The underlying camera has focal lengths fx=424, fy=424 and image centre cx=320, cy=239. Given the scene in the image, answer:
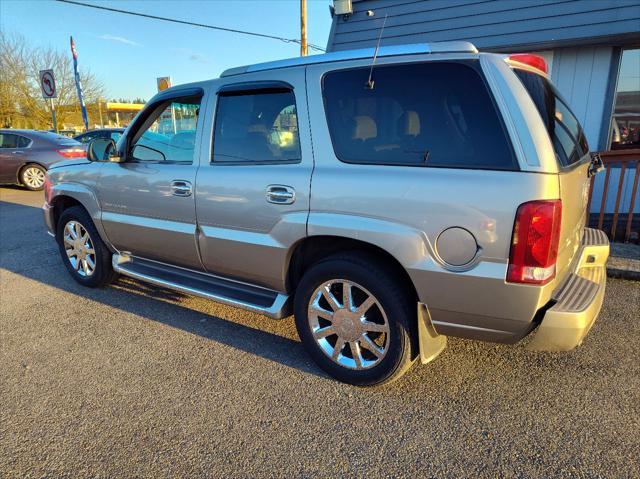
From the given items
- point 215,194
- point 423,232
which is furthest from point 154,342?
point 423,232

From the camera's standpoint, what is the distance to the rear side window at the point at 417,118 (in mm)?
2117

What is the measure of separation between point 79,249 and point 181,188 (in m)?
1.85

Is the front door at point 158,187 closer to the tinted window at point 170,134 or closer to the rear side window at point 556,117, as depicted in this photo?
the tinted window at point 170,134

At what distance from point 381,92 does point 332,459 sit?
78.5 inches

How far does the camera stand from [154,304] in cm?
395

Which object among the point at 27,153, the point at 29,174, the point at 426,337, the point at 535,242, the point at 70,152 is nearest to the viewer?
the point at 535,242

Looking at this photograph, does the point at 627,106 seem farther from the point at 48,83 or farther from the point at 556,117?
the point at 48,83

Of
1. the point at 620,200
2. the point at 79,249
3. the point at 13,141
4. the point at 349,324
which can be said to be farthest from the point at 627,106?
the point at 13,141

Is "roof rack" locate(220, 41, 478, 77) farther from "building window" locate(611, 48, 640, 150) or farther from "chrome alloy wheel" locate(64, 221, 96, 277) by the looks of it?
"building window" locate(611, 48, 640, 150)

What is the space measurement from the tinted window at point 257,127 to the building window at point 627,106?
18.8ft

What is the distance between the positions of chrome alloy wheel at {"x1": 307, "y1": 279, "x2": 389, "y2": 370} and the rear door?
3.44 feet

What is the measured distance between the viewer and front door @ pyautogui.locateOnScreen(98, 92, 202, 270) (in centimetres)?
320

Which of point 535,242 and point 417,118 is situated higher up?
point 417,118

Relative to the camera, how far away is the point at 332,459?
2.12m
